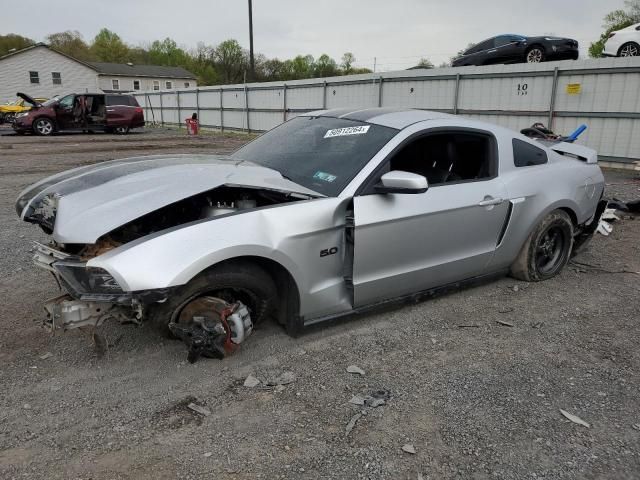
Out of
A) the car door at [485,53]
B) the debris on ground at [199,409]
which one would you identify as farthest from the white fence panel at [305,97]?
the debris on ground at [199,409]

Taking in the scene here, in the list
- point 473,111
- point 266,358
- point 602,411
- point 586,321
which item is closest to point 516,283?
point 586,321

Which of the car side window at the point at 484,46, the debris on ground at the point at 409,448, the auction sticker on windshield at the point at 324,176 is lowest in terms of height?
the debris on ground at the point at 409,448

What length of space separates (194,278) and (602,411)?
2.35 m

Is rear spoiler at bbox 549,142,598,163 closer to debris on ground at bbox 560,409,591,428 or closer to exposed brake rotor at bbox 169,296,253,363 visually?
debris on ground at bbox 560,409,591,428

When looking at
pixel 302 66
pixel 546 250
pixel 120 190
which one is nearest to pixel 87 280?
pixel 120 190

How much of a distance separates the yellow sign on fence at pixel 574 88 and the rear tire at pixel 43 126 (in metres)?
20.2

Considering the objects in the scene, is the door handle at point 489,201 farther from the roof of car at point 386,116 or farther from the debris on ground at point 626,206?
the debris on ground at point 626,206

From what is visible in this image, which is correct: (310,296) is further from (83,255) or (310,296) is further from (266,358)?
(83,255)

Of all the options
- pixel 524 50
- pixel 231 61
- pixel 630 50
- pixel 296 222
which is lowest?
pixel 296 222

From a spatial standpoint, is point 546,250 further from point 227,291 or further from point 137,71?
point 137,71

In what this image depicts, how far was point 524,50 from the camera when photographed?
14211 mm

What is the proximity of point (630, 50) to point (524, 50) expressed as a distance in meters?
2.63

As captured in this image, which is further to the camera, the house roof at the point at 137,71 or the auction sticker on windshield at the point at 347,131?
the house roof at the point at 137,71

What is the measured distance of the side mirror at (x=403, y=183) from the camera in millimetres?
3049
